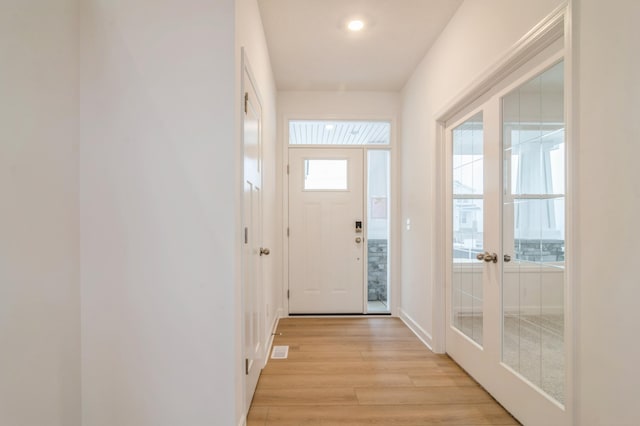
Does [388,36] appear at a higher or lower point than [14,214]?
higher

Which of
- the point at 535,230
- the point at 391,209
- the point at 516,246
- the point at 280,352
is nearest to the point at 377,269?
the point at 391,209

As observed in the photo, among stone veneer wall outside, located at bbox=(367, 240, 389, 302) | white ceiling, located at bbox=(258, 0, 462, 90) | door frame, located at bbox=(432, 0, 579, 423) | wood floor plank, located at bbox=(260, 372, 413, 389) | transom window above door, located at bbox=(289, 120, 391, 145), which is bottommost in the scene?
wood floor plank, located at bbox=(260, 372, 413, 389)

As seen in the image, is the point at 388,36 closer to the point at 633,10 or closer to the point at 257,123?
the point at 257,123

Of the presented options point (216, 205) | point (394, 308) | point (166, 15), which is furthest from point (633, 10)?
point (394, 308)

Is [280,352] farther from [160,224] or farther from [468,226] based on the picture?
[468,226]

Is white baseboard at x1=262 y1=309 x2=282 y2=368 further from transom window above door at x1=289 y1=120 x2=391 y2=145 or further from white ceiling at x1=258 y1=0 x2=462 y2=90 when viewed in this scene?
white ceiling at x1=258 y1=0 x2=462 y2=90

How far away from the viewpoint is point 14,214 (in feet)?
3.82

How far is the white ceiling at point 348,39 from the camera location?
2363 mm

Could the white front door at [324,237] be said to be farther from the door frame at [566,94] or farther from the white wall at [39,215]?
the white wall at [39,215]

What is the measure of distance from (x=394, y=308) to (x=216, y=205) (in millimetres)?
2925

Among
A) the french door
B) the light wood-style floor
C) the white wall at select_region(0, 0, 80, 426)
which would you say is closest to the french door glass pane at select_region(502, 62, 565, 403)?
the french door

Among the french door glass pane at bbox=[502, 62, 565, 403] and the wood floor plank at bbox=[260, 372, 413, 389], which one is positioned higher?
the french door glass pane at bbox=[502, 62, 565, 403]

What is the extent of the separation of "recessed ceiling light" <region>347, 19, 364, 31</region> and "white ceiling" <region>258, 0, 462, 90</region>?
0.04 m

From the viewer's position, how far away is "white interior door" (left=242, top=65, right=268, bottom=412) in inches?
70.9
